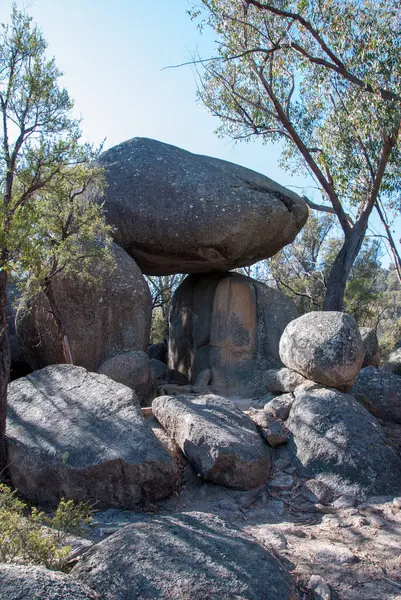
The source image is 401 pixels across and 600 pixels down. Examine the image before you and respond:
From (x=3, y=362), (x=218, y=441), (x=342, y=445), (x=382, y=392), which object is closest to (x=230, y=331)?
(x=382, y=392)

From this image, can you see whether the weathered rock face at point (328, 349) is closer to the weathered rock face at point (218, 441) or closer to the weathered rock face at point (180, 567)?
the weathered rock face at point (218, 441)

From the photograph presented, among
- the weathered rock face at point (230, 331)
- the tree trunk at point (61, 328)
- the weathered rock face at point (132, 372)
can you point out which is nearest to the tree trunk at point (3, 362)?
the tree trunk at point (61, 328)

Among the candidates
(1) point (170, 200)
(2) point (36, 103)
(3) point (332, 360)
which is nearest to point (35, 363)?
(1) point (170, 200)

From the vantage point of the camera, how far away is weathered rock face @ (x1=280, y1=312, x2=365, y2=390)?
5688mm

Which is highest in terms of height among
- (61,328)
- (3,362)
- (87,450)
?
(61,328)

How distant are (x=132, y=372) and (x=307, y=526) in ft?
12.3

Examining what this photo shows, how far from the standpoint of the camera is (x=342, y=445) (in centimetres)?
521

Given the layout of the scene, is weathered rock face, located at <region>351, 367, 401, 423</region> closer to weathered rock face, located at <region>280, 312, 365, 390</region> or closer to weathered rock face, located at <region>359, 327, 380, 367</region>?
weathered rock face, located at <region>280, 312, 365, 390</region>

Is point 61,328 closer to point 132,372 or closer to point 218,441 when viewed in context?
point 132,372

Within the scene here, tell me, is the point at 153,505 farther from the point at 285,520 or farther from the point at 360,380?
the point at 360,380

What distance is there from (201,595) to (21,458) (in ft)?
9.13

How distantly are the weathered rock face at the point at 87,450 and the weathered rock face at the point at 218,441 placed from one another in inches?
12.9

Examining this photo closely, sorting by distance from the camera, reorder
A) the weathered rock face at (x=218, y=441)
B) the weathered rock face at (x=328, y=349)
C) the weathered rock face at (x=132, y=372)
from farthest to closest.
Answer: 1. the weathered rock face at (x=132, y=372)
2. the weathered rock face at (x=328, y=349)
3. the weathered rock face at (x=218, y=441)

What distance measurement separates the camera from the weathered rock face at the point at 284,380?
20.6ft
